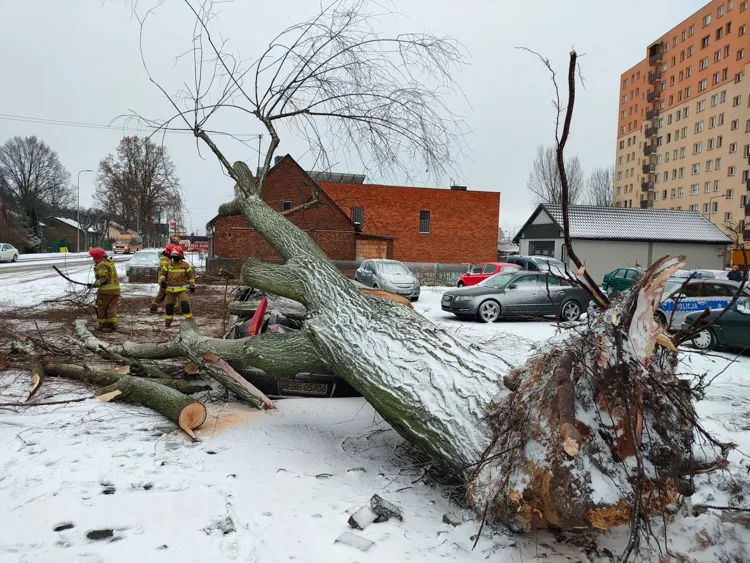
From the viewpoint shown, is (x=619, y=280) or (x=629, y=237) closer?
(x=619, y=280)

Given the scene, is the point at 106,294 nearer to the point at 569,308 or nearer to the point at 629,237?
the point at 569,308

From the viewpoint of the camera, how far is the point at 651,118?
5716cm

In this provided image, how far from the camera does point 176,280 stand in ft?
A: 35.0

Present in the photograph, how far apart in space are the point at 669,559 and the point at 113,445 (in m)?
3.87

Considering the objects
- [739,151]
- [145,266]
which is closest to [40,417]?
[145,266]

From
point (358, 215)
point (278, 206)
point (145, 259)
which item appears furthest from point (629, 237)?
point (145, 259)

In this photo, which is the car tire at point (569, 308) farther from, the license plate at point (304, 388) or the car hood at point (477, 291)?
the license plate at point (304, 388)

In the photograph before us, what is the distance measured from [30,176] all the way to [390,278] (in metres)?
65.0

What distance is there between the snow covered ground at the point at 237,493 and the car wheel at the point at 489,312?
8251 mm

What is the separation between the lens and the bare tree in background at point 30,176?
60.8m

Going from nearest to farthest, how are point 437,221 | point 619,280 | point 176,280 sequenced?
1. point 176,280
2. point 619,280
3. point 437,221

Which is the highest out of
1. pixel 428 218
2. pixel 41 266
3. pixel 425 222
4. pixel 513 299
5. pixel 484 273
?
pixel 428 218

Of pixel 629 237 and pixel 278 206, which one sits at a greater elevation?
pixel 278 206

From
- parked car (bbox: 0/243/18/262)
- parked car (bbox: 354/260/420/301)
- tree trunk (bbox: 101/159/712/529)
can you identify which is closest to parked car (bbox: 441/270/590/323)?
parked car (bbox: 354/260/420/301)
